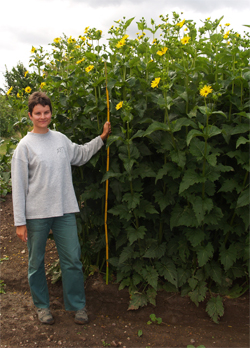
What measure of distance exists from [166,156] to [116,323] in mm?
1678

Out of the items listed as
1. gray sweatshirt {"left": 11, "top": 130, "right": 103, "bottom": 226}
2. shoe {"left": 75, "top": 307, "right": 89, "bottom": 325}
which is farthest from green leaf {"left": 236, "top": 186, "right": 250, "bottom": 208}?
shoe {"left": 75, "top": 307, "right": 89, "bottom": 325}

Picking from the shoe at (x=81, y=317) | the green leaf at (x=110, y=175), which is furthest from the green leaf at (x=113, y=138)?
the shoe at (x=81, y=317)

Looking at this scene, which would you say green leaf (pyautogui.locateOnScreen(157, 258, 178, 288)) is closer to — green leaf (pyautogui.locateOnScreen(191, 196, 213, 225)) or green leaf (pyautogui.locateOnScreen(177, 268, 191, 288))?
green leaf (pyautogui.locateOnScreen(177, 268, 191, 288))

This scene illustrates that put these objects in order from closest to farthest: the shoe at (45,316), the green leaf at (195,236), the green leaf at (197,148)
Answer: the green leaf at (197,148) < the green leaf at (195,236) < the shoe at (45,316)

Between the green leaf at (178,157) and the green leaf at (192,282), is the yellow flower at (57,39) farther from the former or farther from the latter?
the green leaf at (192,282)

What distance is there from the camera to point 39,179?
2928 mm

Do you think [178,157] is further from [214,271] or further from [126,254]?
[214,271]

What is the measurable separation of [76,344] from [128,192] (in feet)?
4.70

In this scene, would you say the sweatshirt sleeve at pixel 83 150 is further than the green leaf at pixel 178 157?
Yes

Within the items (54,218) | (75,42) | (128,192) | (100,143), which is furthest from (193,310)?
(75,42)

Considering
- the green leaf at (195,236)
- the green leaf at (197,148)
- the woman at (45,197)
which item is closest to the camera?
the green leaf at (197,148)

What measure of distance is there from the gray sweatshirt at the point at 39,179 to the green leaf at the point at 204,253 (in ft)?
4.10

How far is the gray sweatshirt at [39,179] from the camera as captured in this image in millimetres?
2875

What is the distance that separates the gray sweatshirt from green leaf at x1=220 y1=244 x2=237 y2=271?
4.93ft
